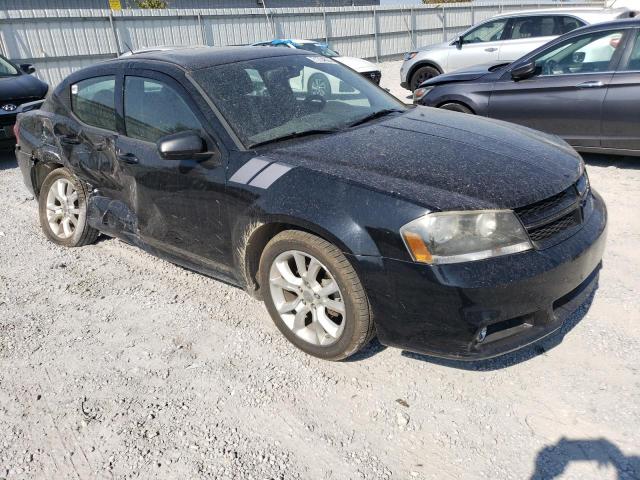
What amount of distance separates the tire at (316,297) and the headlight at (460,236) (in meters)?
0.38

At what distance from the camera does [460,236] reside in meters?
2.39

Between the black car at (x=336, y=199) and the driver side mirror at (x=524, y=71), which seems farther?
the driver side mirror at (x=524, y=71)

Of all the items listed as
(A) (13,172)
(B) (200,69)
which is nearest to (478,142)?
(B) (200,69)

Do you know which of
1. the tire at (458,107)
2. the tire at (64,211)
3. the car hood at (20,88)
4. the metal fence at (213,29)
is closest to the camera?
the tire at (64,211)

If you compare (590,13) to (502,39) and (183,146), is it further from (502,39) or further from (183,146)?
(183,146)

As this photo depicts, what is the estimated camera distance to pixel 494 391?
264cm

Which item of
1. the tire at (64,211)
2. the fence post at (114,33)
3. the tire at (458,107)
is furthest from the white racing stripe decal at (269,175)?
the fence post at (114,33)

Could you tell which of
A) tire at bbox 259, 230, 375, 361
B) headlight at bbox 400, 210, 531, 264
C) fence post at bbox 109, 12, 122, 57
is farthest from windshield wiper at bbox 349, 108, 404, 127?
fence post at bbox 109, 12, 122, 57

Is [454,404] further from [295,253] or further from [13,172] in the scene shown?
[13,172]

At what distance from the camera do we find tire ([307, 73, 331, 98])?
3648 mm

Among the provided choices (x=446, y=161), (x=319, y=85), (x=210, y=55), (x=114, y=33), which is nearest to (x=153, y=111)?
(x=210, y=55)

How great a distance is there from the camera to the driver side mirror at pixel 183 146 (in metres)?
2.97

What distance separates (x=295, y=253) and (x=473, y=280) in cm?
93

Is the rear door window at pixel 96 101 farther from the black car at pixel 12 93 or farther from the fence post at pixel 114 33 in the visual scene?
the fence post at pixel 114 33
